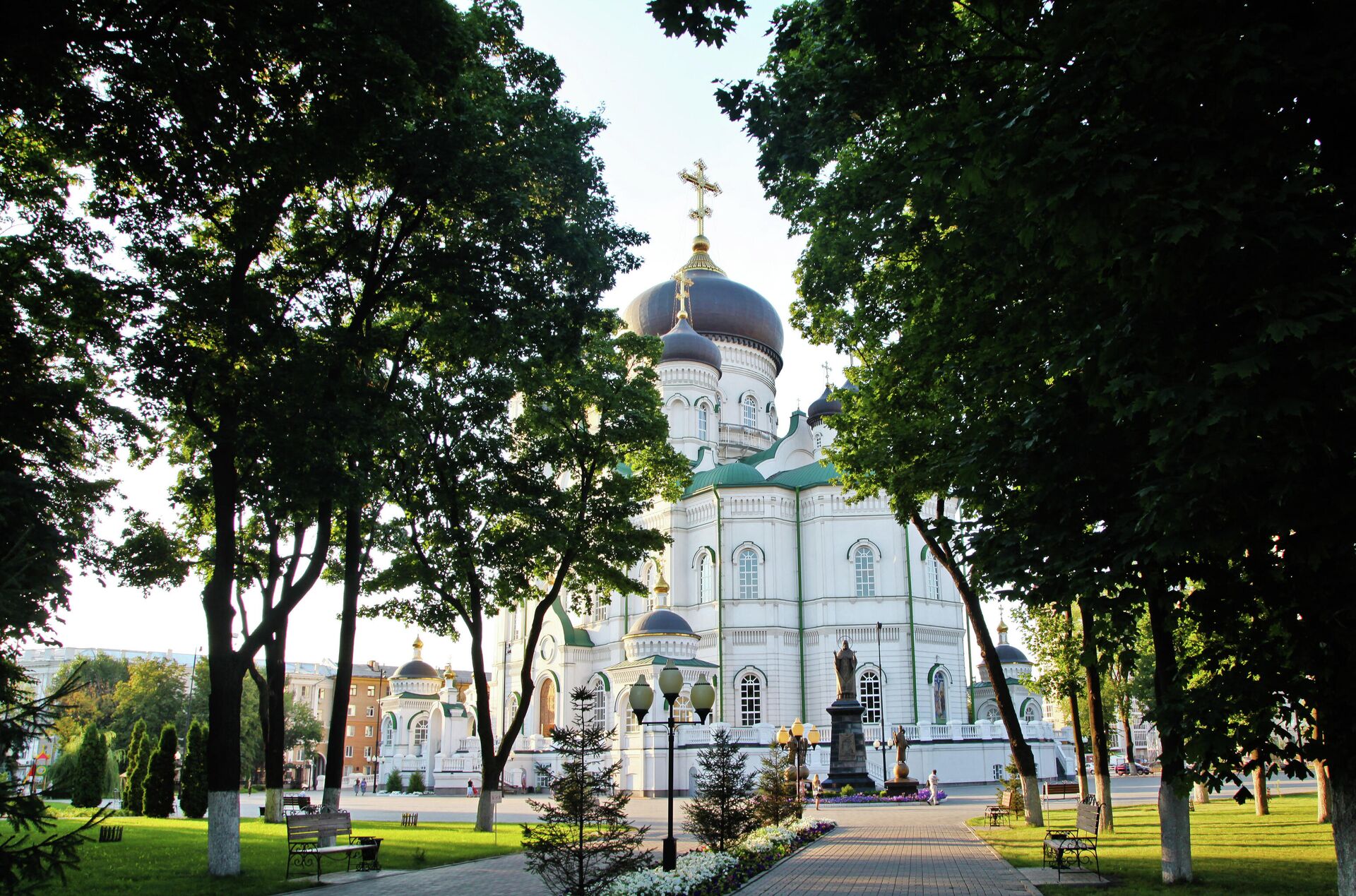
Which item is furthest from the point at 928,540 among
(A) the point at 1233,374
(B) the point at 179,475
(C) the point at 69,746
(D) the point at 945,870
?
(C) the point at 69,746

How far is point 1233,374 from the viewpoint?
6418mm

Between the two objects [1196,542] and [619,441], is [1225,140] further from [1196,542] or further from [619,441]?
[619,441]

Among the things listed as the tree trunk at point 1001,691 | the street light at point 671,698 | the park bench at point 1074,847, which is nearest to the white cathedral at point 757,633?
the tree trunk at point 1001,691

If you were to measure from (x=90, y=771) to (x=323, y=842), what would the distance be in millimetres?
21550

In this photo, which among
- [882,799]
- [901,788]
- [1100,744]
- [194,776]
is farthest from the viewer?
[901,788]

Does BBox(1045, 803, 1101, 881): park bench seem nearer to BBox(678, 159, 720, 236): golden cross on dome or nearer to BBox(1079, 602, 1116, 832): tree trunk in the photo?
BBox(1079, 602, 1116, 832): tree trunk

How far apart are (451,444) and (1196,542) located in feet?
49.0

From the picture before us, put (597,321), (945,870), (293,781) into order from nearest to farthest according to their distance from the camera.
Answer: (945,870)
(597,321)
(293,781)

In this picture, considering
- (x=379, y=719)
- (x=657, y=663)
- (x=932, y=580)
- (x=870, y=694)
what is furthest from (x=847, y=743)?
(x=379, y=719)

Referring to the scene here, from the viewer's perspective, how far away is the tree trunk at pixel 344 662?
52.8ft

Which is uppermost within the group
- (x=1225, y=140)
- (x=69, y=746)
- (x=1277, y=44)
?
(x=1277, y=44)

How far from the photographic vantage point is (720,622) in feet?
130

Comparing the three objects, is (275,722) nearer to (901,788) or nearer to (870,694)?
(901,788)

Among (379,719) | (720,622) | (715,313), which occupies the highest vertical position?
(715,313)
